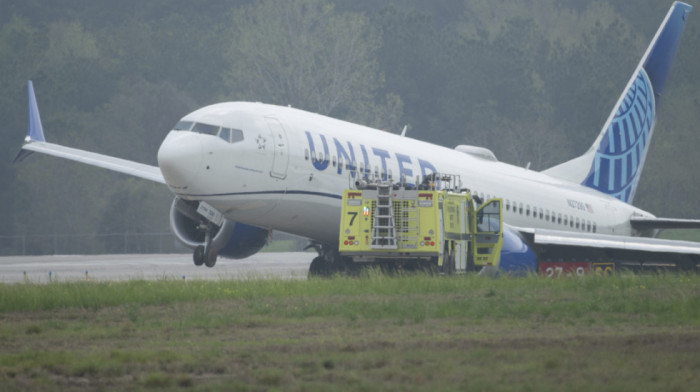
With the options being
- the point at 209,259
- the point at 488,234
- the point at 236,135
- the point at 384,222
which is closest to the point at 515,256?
the point at 488,234

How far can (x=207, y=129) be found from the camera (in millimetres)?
21672

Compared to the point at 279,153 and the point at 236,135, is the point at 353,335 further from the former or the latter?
the point at 279,153

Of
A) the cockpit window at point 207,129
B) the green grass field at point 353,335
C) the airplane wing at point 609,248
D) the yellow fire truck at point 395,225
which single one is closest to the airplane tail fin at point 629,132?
the airplane wing at point 609,248

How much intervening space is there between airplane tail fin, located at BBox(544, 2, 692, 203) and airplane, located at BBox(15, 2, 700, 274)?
131mm

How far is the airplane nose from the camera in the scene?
20703 mm

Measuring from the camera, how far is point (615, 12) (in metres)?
90.6

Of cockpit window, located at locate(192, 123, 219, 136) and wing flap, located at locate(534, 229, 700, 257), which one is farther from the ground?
cockpit window, located at locate(192, 123, 219, 136)

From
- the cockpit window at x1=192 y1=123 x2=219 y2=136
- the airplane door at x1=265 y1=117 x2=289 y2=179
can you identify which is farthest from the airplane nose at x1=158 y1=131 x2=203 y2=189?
the airplane door at x1=265 y1=117 x2=289 y2=179

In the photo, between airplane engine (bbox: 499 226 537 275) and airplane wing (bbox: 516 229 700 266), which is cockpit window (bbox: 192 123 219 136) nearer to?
airplane engine (bbox: 499 226 537 275)

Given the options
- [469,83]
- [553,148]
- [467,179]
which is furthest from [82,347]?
[469,83]

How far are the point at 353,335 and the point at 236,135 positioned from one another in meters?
9.51

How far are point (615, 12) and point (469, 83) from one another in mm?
15559

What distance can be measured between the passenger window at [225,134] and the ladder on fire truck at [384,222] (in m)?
2.96

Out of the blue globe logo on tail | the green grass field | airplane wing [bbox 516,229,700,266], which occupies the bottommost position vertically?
the green grass field
